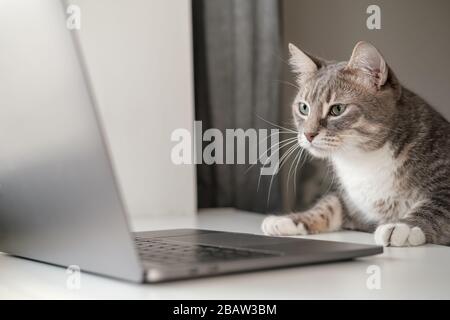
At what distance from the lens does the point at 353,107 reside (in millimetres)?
1396

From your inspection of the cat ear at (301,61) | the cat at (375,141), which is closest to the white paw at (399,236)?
the cat at (375,141)

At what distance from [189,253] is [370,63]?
72 centimetres

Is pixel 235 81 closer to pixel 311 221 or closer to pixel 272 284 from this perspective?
pixel 311 221

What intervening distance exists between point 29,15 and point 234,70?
148cm

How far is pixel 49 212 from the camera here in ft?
2.72

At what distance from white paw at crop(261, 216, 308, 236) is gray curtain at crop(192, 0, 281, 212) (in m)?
0.49

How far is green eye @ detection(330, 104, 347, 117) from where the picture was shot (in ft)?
4.63

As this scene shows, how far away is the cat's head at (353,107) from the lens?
1.38 metres

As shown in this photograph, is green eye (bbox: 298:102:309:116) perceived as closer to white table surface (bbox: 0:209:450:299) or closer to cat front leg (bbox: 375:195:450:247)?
cat front leg (bbox: 375:195:450:247)

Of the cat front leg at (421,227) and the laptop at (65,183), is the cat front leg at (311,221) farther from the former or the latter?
the laptop at (65,183)
